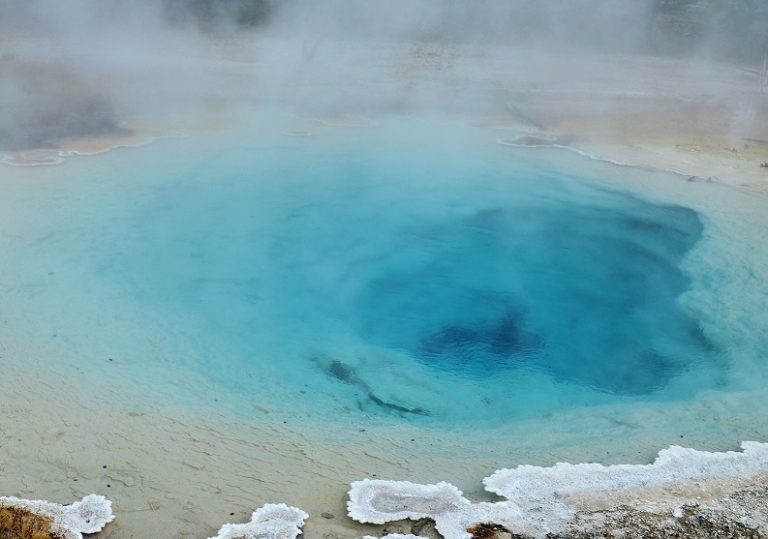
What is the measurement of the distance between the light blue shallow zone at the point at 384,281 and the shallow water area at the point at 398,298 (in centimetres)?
2

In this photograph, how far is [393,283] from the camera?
517cm

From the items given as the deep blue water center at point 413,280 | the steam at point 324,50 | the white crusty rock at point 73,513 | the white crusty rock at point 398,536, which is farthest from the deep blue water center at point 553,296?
the steam at point 324,50

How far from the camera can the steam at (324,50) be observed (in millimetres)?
9211

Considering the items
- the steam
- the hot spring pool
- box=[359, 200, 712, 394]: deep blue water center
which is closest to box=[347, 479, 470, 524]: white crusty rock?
the hot spring pool

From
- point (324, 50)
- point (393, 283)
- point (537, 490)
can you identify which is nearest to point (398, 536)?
point (537, 490)

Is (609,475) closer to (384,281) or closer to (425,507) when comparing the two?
(425,507)

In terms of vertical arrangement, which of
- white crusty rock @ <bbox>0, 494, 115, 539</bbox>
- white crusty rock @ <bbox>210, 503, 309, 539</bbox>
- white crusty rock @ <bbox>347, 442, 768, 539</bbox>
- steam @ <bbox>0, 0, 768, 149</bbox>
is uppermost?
steam @ <bbox>0, 0, 768, 149</bbox>

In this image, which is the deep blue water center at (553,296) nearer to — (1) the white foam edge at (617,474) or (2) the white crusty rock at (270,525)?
(1) the white foam edge at (617,474)

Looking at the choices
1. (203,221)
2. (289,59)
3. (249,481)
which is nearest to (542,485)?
(249,481)

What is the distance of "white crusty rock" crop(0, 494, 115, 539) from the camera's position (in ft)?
9.25

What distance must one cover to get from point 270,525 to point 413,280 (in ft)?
8.48

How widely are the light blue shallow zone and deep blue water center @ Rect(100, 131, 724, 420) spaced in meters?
0.02

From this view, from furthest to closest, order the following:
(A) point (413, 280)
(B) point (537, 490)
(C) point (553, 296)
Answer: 1. (A) point (413, 280)
2. (C) point (553, 296)
3. (B) point (537, 490)

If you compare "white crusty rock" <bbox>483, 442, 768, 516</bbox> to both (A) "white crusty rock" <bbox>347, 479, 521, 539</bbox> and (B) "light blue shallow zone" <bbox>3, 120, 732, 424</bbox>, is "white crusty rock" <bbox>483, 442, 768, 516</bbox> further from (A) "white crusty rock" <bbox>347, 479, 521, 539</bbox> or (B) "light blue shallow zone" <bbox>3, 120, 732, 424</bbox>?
(B) "light blue shallow zone" <bbox>3, 120, 732, 424</bbox>
